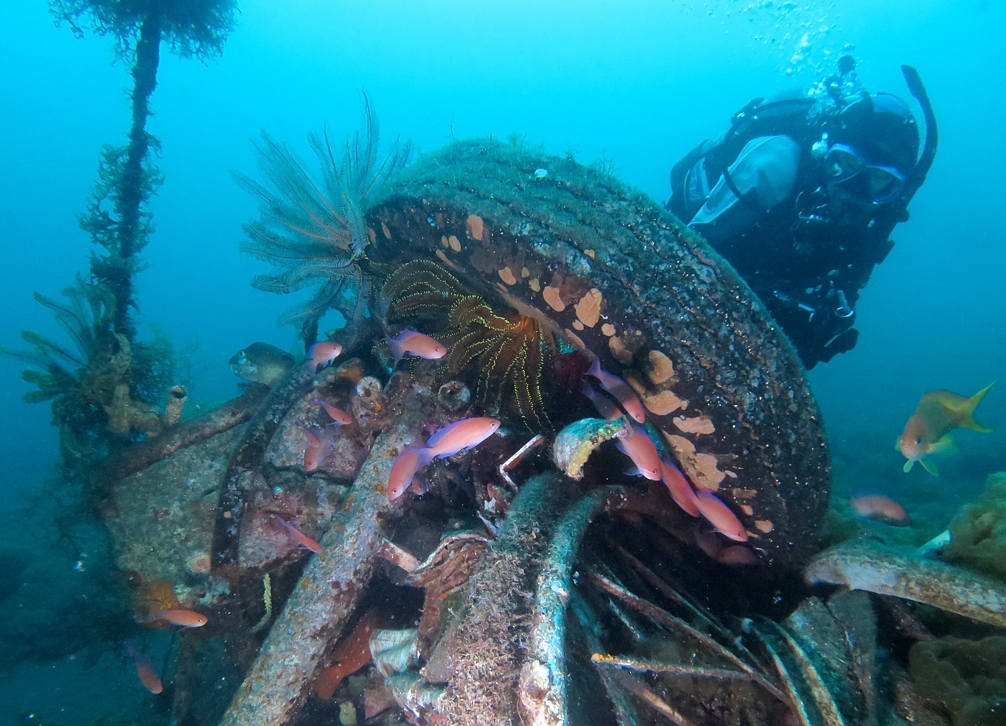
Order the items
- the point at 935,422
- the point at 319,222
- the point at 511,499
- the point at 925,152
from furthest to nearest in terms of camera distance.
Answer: the point at 925,152 < the point at 319,222 < the point at 935,422 < the point at 511,499

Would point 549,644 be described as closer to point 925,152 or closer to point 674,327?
point 674,327

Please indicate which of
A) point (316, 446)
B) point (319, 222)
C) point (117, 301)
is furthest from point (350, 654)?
point (117, 301)

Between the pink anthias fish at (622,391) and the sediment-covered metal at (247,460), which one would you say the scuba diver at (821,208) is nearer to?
the pink anthias fish at (622,391)

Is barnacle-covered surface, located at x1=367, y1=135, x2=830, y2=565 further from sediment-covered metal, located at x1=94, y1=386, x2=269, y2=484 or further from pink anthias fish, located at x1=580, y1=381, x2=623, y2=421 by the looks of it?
sediment-covered metal, located at x1=94, y1=386, x2=269, y2=484

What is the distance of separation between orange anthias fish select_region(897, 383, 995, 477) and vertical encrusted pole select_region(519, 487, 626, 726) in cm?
381

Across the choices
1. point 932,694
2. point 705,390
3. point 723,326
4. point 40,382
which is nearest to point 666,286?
point 723,326

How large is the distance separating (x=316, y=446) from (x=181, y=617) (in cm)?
176

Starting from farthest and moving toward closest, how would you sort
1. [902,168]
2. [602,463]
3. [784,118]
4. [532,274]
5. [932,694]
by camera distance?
[784,118]
[902,168]
[602,463]
[532,274]
[932,694]

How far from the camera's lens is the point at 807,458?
2906 mm

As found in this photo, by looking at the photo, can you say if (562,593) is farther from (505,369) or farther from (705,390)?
(505,369)

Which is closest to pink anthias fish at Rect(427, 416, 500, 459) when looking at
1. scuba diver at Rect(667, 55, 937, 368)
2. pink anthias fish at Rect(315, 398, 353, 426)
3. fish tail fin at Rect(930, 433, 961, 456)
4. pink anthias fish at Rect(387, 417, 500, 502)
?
pink anthias fish at Rect(387, 417, 500, 502)

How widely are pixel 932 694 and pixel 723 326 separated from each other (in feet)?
6.49

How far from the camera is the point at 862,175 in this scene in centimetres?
519

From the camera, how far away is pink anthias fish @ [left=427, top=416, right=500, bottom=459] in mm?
3061
